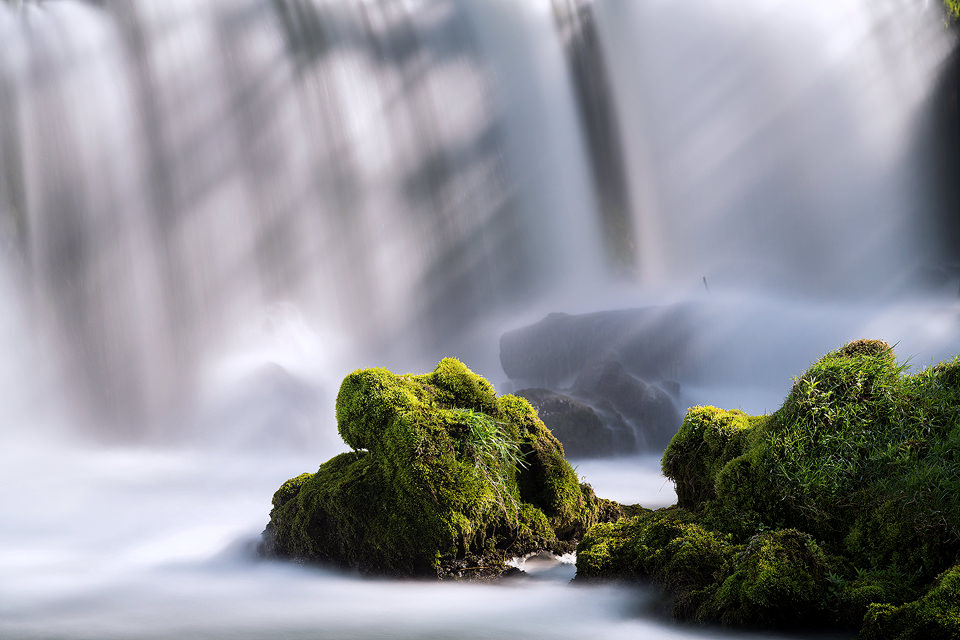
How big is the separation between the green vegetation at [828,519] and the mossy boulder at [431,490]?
55 centimetres

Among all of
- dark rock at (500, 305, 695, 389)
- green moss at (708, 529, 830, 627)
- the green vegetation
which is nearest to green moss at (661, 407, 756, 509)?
the green vegetation

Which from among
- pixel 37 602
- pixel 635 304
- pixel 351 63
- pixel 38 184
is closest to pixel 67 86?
pixel 38 184

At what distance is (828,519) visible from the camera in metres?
3.71

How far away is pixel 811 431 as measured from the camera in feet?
12.7

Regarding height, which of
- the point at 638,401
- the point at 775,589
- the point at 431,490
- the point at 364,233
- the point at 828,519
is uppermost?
the point at 364,233

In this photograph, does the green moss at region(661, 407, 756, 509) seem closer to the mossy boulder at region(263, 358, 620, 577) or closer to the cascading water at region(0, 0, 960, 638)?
the mossy boulder at region(263, 358, 620, 577)

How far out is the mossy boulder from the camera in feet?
14.4

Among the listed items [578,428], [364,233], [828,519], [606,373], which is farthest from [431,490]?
[364,233]

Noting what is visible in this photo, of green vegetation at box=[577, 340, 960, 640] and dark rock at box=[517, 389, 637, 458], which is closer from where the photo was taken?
green vegetation at box=[577, 340, 960, 640]

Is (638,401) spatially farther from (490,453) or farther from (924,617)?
(924,617)

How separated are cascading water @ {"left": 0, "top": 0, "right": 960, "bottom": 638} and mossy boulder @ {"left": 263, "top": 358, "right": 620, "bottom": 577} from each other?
265 millimetres

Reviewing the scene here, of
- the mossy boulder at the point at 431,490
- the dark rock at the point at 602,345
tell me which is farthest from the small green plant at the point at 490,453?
the dark rock at the point at 602,345

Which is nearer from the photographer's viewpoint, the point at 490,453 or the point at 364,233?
the point at 490,453

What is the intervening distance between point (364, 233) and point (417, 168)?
2086 mm
